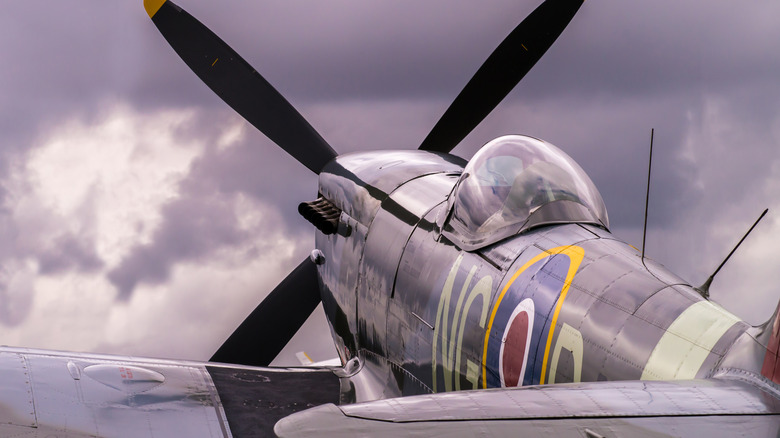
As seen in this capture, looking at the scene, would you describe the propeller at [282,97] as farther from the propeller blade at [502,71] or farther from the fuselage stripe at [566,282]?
the fuselage stripe at [566,282]

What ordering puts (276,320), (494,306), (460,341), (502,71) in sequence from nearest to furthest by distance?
(494,306) → (460,341) → (276,320) → (502,71)

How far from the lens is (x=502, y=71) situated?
38.9 feet

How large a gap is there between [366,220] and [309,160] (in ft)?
9.91

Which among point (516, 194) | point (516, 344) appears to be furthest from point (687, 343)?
point (516, 194)

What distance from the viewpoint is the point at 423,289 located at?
22.1 ft

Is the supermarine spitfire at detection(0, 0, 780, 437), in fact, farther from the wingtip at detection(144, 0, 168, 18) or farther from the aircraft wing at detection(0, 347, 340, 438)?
the wingtip at detection(144, 0, 168, 18)

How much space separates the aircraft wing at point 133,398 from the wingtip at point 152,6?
6.27 m

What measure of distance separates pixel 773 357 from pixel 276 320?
7.81 metres

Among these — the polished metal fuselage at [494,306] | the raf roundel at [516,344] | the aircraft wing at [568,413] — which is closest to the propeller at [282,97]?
the polished metal fuselage at [494,306]

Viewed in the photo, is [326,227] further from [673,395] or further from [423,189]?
[673,395]

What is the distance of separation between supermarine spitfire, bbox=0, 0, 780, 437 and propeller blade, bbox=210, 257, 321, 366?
2 centimetres

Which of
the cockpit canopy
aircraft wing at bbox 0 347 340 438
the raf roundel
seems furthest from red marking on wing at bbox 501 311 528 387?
aircraft wing at bbox 0 347 340 438

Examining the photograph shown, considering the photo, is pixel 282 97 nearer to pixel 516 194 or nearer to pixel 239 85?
pixel 239 85

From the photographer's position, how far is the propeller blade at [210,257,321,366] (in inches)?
422
